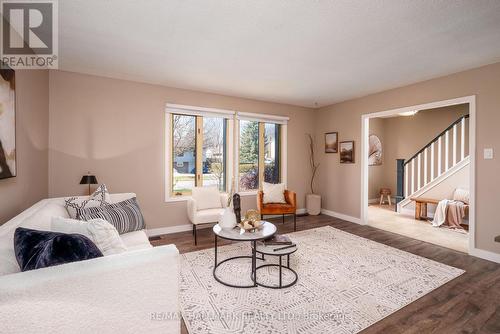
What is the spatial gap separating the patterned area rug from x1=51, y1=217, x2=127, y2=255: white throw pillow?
871 mm

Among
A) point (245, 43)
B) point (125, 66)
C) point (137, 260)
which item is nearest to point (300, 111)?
point (245, 43)

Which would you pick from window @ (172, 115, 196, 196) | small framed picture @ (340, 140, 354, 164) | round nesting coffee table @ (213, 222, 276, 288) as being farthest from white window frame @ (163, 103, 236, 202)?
small framed picture @ (340, 140, 354, 164)

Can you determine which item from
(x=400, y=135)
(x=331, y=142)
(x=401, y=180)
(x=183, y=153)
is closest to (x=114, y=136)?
(x=183, y=153)

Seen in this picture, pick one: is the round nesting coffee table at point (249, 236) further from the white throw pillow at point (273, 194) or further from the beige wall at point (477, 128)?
the beige wall at point (477, 128)

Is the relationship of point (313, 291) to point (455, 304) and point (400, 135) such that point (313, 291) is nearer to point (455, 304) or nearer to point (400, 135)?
point (455, 304)

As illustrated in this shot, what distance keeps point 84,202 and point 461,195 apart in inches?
245

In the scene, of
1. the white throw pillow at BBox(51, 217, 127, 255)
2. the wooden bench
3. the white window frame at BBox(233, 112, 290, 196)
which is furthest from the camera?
the wooden bench

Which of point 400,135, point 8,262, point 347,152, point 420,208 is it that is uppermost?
point 400,135

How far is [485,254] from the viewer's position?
10.2 feet

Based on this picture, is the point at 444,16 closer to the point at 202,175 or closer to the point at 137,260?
the point at 137,260

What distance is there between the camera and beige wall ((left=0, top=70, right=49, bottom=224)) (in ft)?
7.08

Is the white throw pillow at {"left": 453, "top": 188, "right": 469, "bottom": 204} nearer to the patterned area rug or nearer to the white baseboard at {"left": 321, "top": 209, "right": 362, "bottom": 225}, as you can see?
the white baseboard at {"left": 321, "top": 209, "right": 362, "bottom": 225}

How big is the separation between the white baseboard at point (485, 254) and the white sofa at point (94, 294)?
3961mm

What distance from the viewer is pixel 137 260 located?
1236 millimetres
